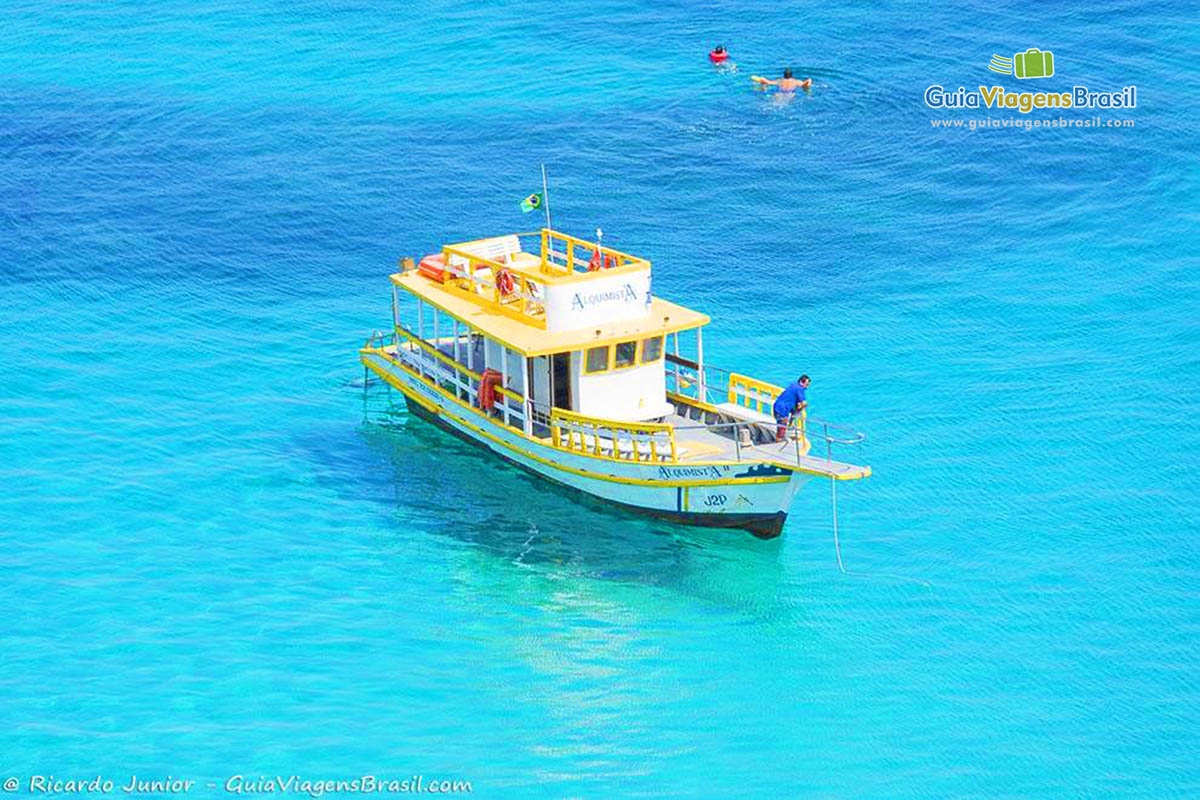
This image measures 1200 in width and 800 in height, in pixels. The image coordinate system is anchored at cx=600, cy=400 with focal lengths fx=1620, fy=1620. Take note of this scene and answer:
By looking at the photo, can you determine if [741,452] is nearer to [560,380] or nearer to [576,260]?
[560,380]

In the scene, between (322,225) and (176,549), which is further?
(322,225)

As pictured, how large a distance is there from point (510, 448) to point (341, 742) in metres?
12.2

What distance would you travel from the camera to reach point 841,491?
40594 millimetres

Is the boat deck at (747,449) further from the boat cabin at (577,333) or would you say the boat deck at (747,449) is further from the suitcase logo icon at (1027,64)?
the suitcase logo icon at (1027,64)

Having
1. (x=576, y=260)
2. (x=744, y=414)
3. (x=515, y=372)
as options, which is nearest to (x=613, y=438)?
(x=744, y=414)

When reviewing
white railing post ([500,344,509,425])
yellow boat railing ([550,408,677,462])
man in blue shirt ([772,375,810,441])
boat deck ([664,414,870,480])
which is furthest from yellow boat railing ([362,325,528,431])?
man in blue shirt ([772,375,810,441])

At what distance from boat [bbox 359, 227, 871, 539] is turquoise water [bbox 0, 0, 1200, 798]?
120 centimetres

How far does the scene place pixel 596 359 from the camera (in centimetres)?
3959

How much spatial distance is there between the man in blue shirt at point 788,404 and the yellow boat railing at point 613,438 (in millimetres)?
2489

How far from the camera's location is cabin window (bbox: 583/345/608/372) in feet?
130

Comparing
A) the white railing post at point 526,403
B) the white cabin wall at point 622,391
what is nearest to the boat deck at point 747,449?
the white railing post at point 526,403

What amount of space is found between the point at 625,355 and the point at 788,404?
4.99m

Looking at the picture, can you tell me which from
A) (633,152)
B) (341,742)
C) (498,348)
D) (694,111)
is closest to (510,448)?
(498,348)

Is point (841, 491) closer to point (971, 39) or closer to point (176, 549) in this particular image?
point (176, 549)
